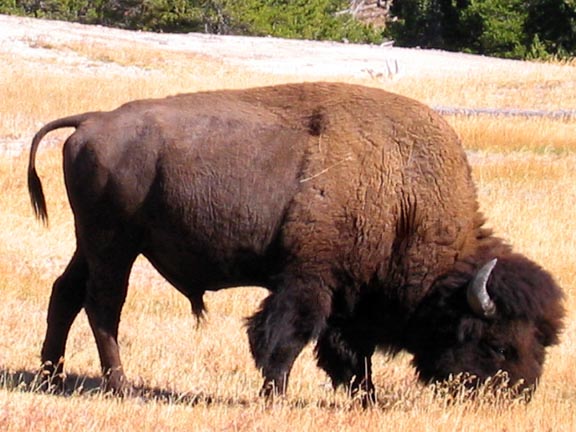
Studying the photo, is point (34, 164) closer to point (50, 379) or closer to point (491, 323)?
point (50, 379)

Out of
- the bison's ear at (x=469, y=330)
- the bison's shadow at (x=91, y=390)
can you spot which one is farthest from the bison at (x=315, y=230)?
the bison's shadow at (x=91, y=390)

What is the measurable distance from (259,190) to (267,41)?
117ft

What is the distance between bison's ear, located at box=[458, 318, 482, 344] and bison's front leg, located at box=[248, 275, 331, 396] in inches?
34.7

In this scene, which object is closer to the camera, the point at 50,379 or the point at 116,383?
the point at 50,379

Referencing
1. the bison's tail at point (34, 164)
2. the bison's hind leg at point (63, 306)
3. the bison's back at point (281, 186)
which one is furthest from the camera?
the bison's hind leg at point (63, 306)

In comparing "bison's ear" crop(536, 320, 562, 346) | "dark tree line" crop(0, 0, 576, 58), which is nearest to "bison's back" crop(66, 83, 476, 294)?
"bison's ear" crop(536, 320, 562, 346)

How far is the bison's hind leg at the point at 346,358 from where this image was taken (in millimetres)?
7941

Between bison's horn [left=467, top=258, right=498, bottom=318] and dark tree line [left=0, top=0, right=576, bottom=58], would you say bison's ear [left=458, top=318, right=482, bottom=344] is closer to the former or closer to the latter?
bison's horn [left=467, top=258, right=498, bottom=318]

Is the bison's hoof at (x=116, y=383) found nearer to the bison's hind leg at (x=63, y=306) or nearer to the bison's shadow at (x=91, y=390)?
the bison's shadow at (x=91, y=390)

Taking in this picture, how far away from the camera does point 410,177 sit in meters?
7.77

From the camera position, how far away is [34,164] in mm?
8289

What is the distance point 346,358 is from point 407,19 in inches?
1955

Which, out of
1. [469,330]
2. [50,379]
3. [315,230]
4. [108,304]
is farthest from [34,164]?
[469,330]

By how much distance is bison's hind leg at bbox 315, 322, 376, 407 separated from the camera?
26.1ft
